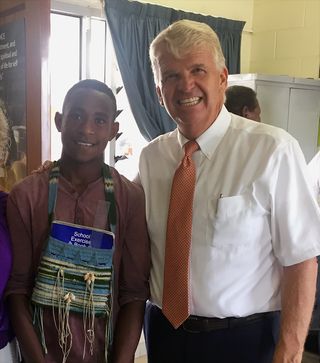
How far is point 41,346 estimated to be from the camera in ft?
4.03

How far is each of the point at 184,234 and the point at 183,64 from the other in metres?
0.49

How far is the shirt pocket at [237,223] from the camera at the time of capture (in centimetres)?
127

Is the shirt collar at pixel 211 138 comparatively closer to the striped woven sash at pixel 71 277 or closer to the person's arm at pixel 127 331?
the striped woven sash at pixel 71 277

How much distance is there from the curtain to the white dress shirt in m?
1.75

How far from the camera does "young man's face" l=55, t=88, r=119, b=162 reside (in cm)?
125

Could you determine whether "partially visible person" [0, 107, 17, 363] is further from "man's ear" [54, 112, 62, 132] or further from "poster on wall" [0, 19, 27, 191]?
"poster on wall" [0, 19, 27, 191]

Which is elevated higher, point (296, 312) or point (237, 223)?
point (237, 223)

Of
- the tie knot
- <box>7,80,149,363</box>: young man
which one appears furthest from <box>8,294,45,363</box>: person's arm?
the tie knot

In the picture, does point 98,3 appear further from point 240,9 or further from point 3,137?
point 3,137

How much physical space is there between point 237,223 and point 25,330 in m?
0.65

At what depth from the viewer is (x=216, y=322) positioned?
1317 mm

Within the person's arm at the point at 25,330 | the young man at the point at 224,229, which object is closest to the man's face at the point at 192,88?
the young man at the point at 224,229

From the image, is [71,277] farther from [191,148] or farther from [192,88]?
[192,88]

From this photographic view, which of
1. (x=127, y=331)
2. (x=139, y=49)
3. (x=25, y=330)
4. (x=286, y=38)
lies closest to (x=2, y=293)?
(x=25, y=330)
